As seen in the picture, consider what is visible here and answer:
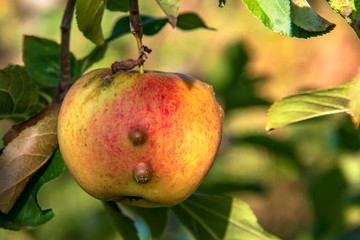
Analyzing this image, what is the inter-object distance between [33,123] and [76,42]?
3355 mm

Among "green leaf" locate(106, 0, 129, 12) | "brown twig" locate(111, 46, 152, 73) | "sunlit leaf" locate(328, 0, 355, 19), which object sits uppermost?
"sunlit leaf" locate(328, 0, 355, 19)

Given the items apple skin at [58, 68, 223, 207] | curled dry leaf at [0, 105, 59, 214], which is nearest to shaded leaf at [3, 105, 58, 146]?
curled dry leaf at [0, 105, 59, 214]

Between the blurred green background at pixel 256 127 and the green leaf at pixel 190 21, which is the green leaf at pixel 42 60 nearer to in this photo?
the green leaf at pixel 190 21

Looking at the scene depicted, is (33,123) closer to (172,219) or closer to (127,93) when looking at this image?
(127,93)

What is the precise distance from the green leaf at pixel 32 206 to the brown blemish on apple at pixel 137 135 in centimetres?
18

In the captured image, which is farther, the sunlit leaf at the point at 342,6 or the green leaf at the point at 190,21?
the green leaf at the point at 190,21

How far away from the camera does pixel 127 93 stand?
0.64 m

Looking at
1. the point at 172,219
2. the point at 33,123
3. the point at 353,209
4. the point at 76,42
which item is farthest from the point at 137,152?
Answer: the point at 76,42

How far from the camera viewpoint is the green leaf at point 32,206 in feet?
2.44

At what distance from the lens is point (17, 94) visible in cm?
82

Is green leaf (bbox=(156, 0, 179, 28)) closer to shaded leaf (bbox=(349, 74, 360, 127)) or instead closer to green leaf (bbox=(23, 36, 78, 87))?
shaded leaf (bbox=(349, 74, 360, 127))

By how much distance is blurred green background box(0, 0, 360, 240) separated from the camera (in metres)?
1.51

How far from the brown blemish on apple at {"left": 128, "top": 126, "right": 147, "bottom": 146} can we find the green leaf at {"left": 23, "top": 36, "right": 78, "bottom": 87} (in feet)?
1.29

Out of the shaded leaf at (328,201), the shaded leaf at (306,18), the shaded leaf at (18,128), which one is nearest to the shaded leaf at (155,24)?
the shaded leaf at (18,128)
